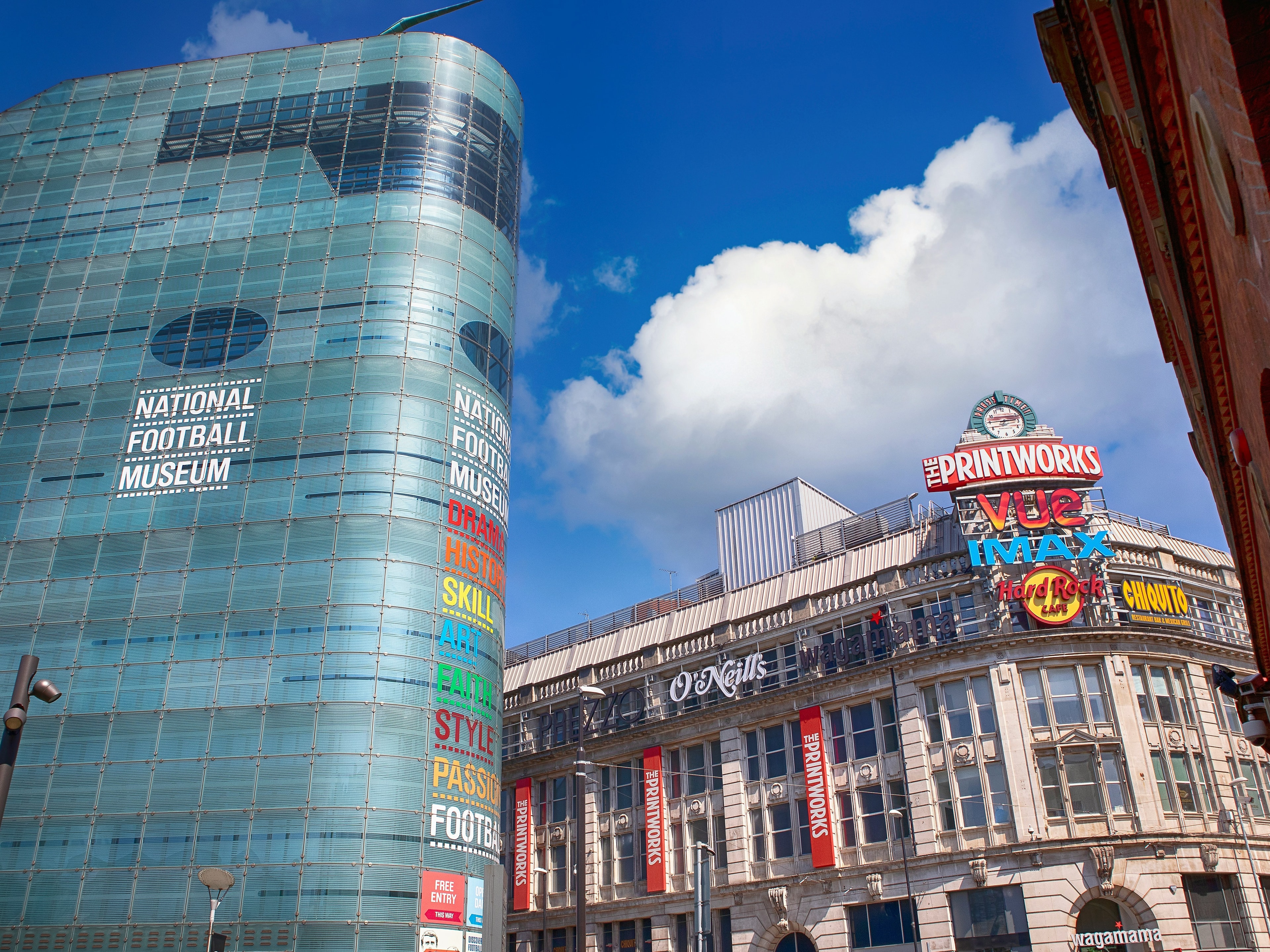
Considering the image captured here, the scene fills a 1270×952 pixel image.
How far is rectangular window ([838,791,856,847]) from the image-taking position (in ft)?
151

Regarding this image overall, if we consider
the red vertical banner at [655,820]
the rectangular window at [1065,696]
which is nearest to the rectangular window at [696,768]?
the red vertical banner at [655,820]

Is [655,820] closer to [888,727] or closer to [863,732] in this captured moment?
[863,732]

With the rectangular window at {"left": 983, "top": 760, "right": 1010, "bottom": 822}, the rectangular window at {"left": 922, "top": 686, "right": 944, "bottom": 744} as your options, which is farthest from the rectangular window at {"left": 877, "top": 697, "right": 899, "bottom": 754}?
the rectangular window at {"left": 983, "top": 760, "right": 1010, "bottom": 822}

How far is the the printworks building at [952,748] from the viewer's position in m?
40.6

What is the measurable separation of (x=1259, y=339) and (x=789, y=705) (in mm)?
45674

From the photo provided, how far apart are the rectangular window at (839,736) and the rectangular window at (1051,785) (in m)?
8.96

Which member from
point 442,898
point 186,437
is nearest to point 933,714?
point 442,898

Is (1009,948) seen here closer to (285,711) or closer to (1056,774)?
(1056,774)

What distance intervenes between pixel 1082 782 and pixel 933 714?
669 centimetres

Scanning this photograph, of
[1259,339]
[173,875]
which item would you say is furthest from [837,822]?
[1259,339]

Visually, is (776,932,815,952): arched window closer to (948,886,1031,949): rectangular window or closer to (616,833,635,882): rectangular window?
(948,886,1031,949): rectangular window

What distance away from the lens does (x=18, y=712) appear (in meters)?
13.0

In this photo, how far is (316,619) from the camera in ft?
144

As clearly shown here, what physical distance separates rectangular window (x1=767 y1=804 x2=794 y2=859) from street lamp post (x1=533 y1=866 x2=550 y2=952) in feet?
44.4
